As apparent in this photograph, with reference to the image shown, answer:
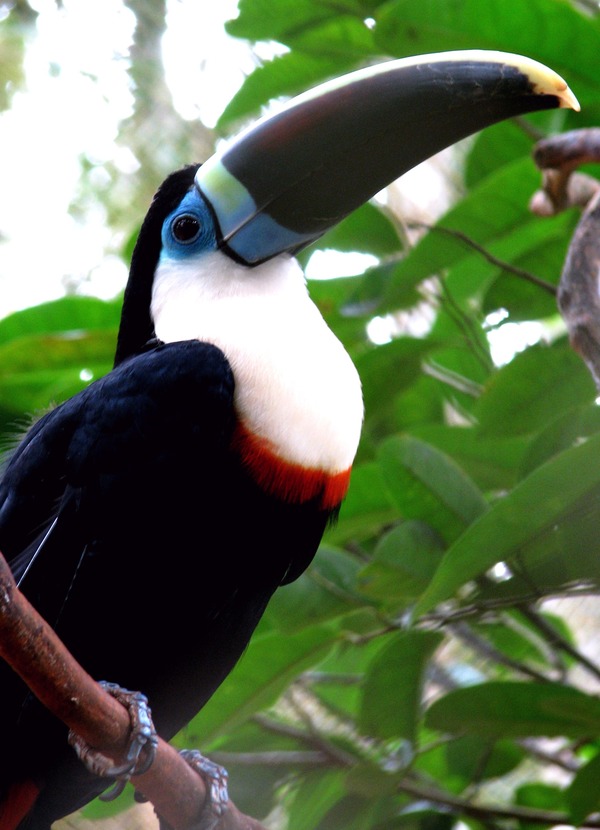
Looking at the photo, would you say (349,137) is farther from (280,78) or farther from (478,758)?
(478,758)

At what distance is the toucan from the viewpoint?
67.1 inches

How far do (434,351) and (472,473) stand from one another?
1.01 ft

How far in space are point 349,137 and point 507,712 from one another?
1034mm

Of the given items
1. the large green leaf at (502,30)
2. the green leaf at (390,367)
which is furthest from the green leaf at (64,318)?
the large green leaf at (502,30)

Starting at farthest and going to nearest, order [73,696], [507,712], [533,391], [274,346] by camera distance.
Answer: [533,391]
[507,712]
[274,346]
[73,696]

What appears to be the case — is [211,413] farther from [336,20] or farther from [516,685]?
[336,20]

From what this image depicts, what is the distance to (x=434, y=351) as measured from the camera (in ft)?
8.14

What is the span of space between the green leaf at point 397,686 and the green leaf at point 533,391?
1.38 feet

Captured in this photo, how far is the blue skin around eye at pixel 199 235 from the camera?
6.66 feet

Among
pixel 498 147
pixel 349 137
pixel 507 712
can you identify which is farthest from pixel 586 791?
pixel 498 147

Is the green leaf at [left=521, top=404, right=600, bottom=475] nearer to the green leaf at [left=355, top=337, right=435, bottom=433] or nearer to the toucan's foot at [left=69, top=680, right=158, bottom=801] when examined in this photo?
the green leaf at [left=355, top=337, right=435, bottom=433]

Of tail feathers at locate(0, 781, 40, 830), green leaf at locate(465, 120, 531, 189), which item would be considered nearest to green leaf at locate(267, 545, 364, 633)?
tail feathers at locate(0, 781, 40, 830)

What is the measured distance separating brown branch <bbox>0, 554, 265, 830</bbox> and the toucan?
0.70 feet

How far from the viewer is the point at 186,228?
2049mm
